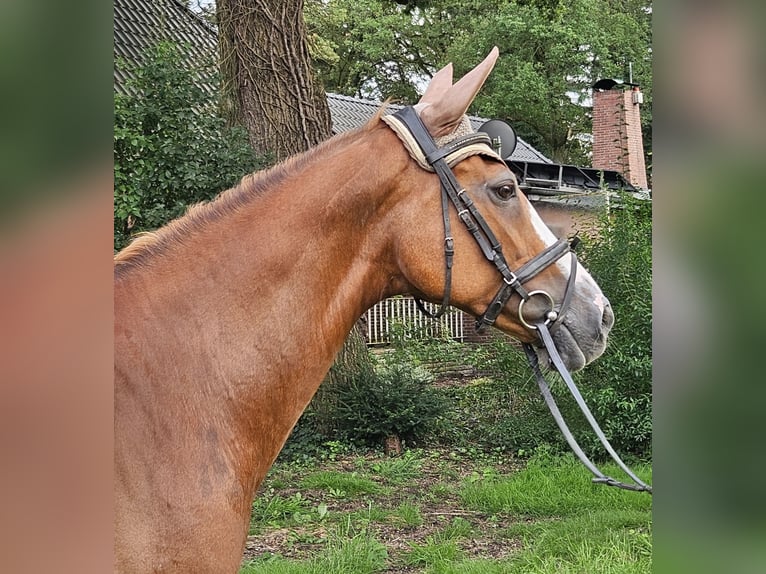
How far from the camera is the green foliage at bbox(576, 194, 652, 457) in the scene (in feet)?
19.7

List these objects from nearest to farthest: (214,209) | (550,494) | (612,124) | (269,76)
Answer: (214,209) → (550,494) → (269,76) → (612,124)

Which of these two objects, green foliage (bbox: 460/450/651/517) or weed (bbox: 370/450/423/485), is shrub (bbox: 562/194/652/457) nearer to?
green foliage (bbox: 460/450/651/517)

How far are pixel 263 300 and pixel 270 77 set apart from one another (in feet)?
16.6

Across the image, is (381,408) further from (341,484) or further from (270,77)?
(270,77)

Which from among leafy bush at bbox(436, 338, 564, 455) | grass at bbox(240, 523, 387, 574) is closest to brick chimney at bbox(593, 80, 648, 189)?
leafy bush at bbox(436, 338, 564, 455)

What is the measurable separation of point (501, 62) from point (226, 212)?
27423 millimetres

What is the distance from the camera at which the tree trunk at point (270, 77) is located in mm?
6395

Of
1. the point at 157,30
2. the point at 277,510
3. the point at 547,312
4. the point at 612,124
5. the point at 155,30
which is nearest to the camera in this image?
the point at 547,312

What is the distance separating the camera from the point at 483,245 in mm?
2080

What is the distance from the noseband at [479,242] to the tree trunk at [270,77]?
14.9ft

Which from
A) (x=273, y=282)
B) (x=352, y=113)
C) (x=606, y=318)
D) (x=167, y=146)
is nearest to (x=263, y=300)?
(x=273, y=282)
